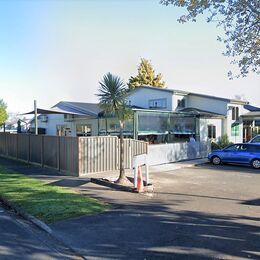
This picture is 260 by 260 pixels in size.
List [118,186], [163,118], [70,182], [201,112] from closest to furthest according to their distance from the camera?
[118,186] < [70,182] < [163,118] < [201,112]

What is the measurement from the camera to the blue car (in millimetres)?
18688

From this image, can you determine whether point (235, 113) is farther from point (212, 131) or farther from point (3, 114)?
point (3, 114)

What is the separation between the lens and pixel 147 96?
108 ft

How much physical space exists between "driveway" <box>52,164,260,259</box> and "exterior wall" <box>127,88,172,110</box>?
19.3m

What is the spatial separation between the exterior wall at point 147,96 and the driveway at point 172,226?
19.3 m

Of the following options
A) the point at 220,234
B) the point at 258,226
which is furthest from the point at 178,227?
the point at 258,226

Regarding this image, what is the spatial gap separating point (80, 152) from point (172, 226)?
316 inches

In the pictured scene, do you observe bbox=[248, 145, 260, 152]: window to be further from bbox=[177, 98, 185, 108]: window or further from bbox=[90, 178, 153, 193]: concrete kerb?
bbox=[177, 98, 185, 108]: window

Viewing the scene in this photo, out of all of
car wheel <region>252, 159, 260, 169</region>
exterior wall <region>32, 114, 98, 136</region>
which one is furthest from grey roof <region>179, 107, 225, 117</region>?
exterior wall <region>32, 114, 98, 136</region>

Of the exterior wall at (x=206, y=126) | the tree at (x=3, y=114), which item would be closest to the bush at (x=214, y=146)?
the exterior wall at (x=206, y=126)

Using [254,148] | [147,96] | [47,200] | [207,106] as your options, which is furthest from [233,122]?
[47,200]

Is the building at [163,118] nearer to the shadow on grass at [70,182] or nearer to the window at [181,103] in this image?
the window at [181,103]

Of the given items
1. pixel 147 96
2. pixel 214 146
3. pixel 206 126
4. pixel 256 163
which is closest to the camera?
pixel 256 163

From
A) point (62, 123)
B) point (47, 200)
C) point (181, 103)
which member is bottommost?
point (47, 200)
